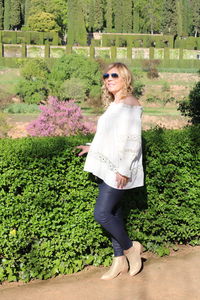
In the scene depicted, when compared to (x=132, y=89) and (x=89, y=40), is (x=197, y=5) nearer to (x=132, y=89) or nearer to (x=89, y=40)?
(x=89, y=40)

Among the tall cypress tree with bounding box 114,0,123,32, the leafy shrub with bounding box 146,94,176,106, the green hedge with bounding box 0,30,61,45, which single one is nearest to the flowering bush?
the leafy shrub with bounding box 146,94,176,106

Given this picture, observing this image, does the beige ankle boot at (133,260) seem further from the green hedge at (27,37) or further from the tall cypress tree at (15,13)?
the tall cypress tree at (15,13)

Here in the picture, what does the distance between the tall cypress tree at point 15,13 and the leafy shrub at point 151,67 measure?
21.1 metres

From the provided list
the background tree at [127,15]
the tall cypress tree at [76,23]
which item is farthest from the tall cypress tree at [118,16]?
the tall cypress tree at [76,23]

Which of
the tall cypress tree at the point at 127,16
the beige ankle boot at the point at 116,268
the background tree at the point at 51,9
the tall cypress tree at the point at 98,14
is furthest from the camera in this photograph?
the background tree at the point at 51,9

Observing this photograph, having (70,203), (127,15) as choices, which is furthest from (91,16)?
(70,203)

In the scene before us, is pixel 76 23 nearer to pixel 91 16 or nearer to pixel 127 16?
pixel 91 16

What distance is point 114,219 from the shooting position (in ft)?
11.1

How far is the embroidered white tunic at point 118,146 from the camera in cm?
310

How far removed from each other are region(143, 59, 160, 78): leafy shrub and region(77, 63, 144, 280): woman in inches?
1756

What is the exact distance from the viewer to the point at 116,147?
123 inches

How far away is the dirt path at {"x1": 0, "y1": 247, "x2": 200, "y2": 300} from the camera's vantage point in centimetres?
332

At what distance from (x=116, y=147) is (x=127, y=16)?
6434cm

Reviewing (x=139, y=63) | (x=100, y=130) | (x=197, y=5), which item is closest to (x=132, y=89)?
(x=100, y=130)
